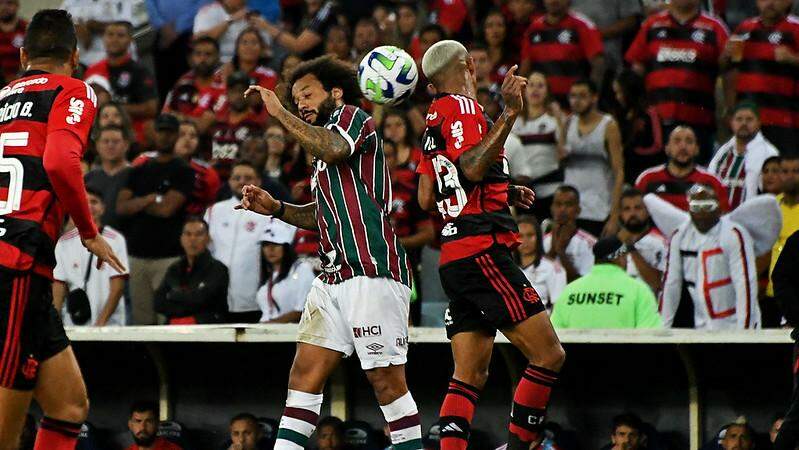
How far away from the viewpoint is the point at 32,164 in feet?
22.5

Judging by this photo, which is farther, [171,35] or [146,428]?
[171,35]

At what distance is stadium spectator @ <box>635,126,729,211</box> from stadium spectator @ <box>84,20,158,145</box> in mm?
6097

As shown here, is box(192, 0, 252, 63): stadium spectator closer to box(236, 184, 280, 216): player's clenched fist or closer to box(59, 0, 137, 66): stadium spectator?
box(59, 0, 137, 66): stadium spectator

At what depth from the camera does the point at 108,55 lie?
16.6 m

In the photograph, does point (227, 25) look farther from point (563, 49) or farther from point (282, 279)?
point (282, 279)

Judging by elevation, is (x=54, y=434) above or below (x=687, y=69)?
below

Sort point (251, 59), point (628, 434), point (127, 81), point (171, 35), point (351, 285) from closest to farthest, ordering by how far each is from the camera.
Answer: point (351, 285), point (628, 434), point (251, 59), point (127, 81), point (171, 35)

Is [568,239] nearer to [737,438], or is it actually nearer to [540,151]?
[540,151]

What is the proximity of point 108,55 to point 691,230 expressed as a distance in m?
7.74

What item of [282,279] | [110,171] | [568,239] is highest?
[110,171]

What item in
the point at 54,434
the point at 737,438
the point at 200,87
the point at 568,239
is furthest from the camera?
the point at 200,87

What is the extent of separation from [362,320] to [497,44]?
8.74 metres

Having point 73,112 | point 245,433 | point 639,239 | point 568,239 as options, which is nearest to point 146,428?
point 245,433

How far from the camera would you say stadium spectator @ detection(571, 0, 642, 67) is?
52.7 feet
